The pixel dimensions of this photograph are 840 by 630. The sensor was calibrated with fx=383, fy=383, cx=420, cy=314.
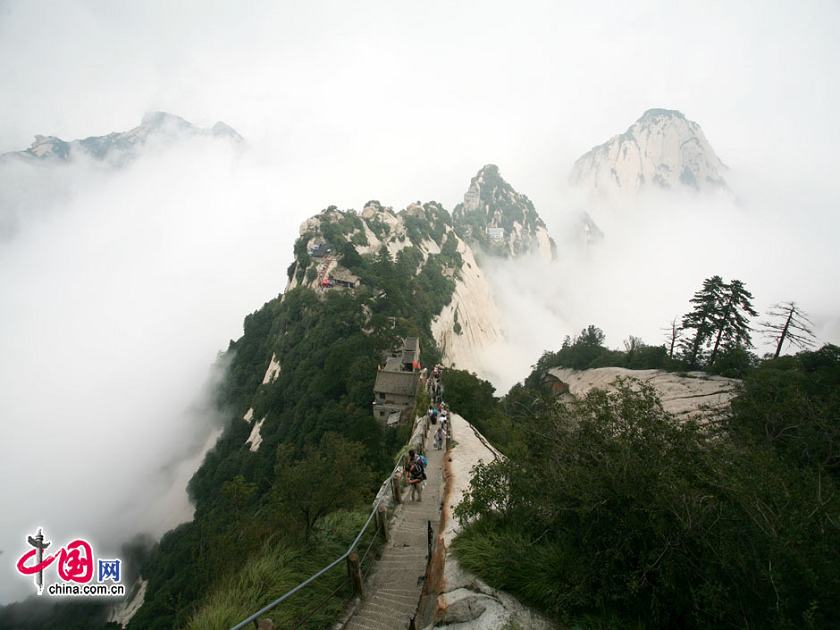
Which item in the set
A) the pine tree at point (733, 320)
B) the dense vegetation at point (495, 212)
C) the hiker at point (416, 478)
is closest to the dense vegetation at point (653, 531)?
the hiker at point (416, 478)

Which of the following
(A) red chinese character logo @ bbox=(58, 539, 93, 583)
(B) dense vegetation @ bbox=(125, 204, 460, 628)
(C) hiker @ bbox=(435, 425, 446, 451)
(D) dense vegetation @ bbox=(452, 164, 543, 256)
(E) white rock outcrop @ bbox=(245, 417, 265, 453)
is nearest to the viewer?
(B) dense vegetation @ bbox=(125, 204, 460, 628)

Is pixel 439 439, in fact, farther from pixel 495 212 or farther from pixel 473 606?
pixel 495 212

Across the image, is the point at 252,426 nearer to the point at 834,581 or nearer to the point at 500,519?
the point at 500,519

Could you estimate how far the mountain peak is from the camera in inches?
6417

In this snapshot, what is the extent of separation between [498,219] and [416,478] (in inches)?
6887

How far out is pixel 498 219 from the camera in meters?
177

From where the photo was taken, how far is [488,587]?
23.1ft

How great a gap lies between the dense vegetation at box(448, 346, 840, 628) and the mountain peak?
152521 millimetres

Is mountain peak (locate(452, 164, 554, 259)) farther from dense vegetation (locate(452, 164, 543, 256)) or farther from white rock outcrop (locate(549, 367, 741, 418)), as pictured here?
white rock outcrop (locate(549, 367, 741, 418))

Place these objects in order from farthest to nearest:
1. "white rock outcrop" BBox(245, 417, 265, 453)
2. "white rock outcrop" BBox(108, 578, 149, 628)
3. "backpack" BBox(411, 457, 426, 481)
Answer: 1. "white rock outcrop" BBox(245, 417, 265, 453)
2. "white rock outcrop" BBox(108, 578, 149, 628)
3. "backpack" BBox(411, 457, 426, 481)

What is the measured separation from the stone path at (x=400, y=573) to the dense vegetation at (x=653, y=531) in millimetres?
1600

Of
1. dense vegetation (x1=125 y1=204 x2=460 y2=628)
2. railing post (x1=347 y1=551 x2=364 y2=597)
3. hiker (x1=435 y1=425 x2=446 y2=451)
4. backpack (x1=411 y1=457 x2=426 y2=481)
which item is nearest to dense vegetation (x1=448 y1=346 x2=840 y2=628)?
railing post (x1=347 y1=551 x2=364 y2=597)

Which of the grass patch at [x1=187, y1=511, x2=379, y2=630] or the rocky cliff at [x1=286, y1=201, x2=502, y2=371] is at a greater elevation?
the rocky cliff at [x1=286, y1=201, x2=502, y2=371]

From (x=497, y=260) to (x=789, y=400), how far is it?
14536 cm
